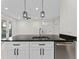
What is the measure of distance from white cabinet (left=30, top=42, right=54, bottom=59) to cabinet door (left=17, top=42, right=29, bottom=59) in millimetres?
118

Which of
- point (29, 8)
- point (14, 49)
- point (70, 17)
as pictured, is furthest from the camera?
point (29, 8)

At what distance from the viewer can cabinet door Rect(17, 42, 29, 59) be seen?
11.1 feet

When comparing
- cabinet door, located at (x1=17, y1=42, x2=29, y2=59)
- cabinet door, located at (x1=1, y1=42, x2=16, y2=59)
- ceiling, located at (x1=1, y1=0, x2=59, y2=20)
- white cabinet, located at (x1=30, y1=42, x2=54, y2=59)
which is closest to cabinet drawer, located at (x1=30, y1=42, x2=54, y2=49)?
white cabinet, located at (x1=30, y1=42, x2=54, y2=59)

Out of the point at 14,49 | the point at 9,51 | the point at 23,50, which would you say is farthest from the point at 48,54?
the point at 9,51

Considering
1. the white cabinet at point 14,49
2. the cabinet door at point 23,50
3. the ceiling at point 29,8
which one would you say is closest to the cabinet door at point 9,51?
the white cabinet at point 14,49

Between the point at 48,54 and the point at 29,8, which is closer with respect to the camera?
the point at 48,54

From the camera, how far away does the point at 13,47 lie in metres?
3.38

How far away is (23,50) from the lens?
3.38 meters

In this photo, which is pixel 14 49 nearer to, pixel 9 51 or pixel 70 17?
pixel 9 51

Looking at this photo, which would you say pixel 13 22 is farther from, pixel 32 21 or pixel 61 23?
pixel 61 23

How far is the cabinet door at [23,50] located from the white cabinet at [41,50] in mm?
118

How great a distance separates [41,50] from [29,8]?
1.43m

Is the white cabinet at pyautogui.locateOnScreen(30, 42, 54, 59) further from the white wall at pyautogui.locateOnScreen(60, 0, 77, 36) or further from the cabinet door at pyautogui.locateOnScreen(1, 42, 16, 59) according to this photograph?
the white wall at pyautogui.locateOnScreen(60, 0, 77, 36)

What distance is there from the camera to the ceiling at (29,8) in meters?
4.01
